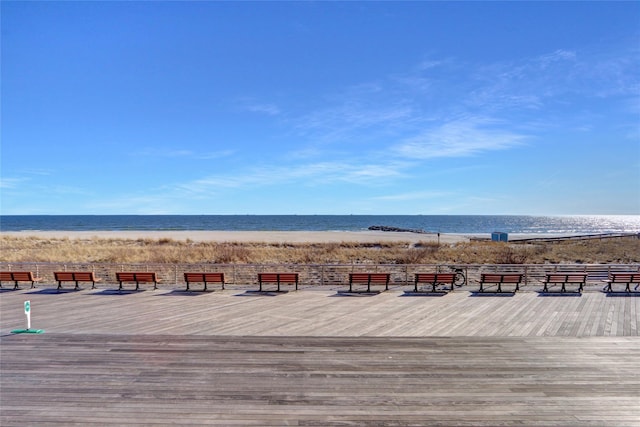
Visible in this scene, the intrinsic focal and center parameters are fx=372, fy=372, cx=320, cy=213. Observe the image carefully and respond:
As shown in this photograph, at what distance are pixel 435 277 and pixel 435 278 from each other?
0.19ft

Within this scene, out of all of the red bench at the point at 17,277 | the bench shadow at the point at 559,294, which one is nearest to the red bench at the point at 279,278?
the bench shadow at the point at 559,294

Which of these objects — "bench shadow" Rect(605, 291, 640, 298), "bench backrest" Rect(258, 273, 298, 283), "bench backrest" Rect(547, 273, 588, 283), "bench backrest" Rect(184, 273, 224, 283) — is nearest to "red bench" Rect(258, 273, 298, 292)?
"bench backrest" Rect(258, 273, 298, 283)

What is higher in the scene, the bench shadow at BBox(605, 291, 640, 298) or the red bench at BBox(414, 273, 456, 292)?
the red bench at BBox(414, 273, 456, 292)

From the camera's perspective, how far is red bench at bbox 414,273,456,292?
45.6ft

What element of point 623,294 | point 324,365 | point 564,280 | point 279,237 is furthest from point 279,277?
point 279,237

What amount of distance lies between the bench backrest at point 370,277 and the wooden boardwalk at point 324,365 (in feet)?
7.24

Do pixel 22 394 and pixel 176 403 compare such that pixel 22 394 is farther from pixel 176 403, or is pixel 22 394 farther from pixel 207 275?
pixel 207 275

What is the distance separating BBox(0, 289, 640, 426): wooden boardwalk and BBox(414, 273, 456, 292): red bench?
2000mm

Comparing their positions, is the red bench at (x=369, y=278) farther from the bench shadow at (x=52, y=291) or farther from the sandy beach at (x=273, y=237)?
the sandy beach at (x=273, y=237)

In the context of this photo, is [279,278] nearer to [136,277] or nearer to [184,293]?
[184,293]

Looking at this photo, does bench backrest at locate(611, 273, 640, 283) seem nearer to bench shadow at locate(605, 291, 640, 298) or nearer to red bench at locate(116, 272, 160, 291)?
bench shadow at locate(605, 291, 640, 298)

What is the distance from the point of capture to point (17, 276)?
14.8 metres

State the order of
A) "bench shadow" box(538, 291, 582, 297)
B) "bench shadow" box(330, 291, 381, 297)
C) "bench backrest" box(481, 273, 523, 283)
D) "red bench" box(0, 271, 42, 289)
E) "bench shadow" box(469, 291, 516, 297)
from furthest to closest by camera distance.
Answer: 1. "red bench" box(0, 271, 42, 289)
2. "bench backrest" box(481, 273, 523, 283)
3. "bench shadow" box(330, 291, 381, 297)
4. "bench shadow" box(469, 291, 516, 297)
5. "bench shadow" box(538, 291, 582, 297)

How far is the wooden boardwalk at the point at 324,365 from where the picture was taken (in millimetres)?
5531
